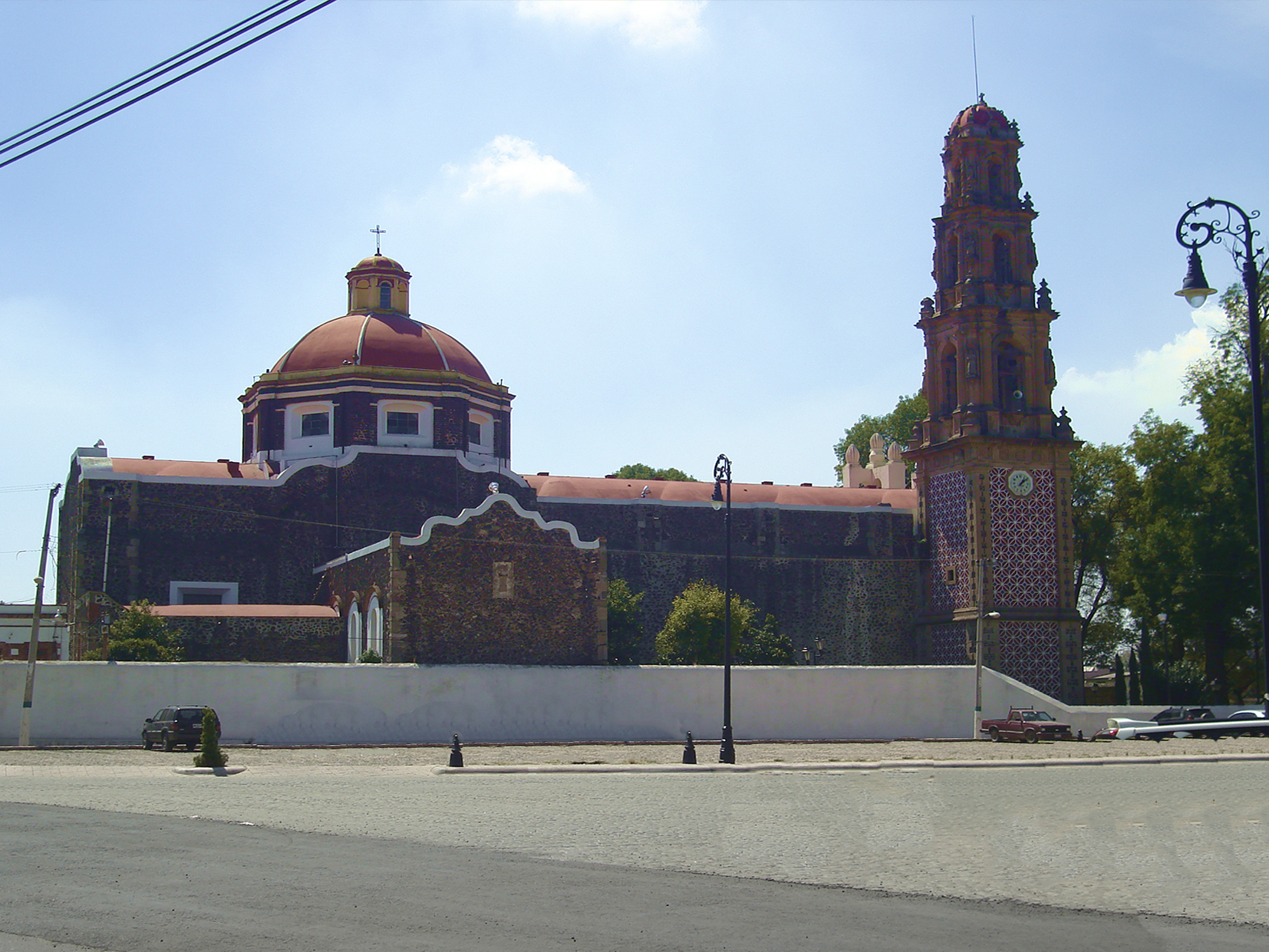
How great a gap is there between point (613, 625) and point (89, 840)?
3657 cm

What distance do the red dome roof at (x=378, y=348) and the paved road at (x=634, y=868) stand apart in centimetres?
3173

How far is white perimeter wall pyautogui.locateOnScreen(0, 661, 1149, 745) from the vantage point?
3369cm

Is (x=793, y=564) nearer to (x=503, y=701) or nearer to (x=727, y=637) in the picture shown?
(x=503, y=701)

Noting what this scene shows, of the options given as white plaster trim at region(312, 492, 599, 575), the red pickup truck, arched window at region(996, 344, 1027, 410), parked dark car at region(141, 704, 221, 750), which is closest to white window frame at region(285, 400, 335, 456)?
white plaster trim at region(312, 492, 599, 575)

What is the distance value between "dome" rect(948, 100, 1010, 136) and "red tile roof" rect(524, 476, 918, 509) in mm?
14469

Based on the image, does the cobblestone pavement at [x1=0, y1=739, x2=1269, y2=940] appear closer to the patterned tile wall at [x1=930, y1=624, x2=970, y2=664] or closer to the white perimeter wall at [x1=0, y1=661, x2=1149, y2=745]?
the white perimeter wall at [x1=0, y1=661, x2=1149, y2=745]

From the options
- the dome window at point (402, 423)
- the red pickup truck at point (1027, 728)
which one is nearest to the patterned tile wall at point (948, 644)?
the red pickup truck at point (1027, 728)

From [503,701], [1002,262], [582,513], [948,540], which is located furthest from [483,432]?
[1002,262]

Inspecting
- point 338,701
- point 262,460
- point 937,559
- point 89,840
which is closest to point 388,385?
point 262,460

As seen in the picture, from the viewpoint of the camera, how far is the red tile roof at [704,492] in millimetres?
55031

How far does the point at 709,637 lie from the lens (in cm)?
4703

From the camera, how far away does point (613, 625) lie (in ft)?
161

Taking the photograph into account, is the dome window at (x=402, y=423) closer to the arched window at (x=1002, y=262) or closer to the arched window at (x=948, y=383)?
the arched window at (x=948, y=383)

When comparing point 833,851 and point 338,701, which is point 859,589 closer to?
point 338,701
